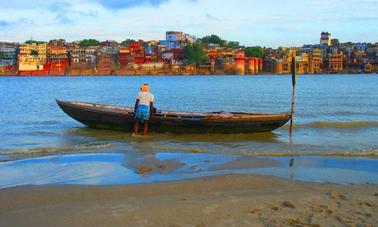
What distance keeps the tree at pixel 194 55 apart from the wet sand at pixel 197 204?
13254cm

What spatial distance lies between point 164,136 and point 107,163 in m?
4.75

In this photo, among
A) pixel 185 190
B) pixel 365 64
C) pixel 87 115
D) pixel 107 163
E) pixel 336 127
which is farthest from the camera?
pixel 365 64

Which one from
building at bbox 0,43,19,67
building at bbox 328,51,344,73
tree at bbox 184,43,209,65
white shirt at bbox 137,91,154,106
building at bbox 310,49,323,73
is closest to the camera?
white shirt at bbox 137,91,154,106

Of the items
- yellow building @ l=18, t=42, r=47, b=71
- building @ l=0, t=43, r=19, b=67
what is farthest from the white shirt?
building @ l=0, t=43, r=19, b=67

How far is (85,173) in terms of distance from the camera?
837 cm

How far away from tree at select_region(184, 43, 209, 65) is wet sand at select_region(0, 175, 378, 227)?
132538mm

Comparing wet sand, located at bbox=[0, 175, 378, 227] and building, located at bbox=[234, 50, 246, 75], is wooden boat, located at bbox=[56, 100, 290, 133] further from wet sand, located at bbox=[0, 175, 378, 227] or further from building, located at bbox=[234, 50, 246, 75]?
building, located at bbox=[234, 50, 246, 75]

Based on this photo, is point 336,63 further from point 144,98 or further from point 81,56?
point 144,98

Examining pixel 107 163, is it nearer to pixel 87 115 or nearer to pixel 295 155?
pixel 295 155

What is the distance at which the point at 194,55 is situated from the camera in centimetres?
13875

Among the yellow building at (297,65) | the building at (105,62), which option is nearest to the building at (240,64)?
the yellow building at (297,65)

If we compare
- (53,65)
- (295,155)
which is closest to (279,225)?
(295,155)

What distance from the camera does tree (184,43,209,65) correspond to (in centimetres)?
13875

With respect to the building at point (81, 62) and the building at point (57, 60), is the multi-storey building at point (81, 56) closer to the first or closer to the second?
the building at point (81, 62)
